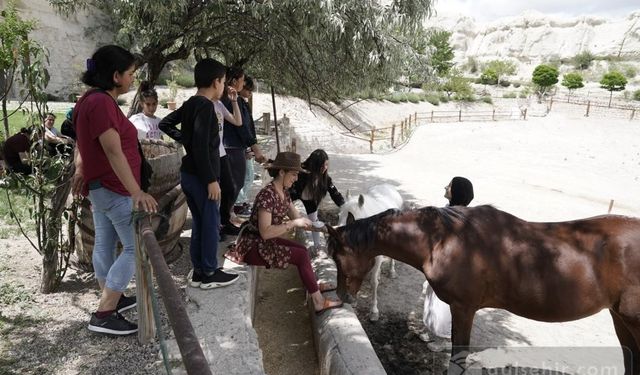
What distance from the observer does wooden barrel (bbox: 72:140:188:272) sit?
346 centimetres

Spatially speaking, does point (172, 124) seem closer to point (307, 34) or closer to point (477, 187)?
point (307, 34)

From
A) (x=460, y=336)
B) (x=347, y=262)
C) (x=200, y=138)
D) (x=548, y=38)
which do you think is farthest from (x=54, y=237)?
(x=548, y=38)

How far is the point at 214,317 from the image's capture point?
2.81 metres

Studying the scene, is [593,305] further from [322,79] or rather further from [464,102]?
[464,102]

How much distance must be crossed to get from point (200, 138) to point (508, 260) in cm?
233

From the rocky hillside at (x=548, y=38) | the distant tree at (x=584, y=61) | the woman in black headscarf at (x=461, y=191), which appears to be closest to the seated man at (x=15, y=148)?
the woman in black headscarf at (x=461, y=191)

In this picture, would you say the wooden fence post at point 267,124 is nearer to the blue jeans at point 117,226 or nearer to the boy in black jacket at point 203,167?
the boy in black jacket at point 203,167

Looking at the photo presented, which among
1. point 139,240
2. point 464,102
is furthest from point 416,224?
point 464,102

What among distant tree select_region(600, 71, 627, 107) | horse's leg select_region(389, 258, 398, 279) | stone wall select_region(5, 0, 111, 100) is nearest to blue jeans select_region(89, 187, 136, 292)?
horse's leg select_region(389, 258, 398, 279)

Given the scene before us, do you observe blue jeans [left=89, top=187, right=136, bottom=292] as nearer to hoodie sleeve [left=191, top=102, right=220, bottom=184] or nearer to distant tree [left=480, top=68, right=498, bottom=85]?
hoodie sleeve [left=191, top=102, right=220, bottom=184]

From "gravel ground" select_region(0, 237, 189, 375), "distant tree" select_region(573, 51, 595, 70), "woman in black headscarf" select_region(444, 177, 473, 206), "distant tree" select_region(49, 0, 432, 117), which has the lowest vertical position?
"gravel ground" select_region(0, 237, 189, 375)

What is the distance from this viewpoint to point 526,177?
47.5ft

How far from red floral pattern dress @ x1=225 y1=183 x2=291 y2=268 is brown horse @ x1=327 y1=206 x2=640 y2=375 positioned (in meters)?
0.42

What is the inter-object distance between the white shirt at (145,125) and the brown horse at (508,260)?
2.51 metres
